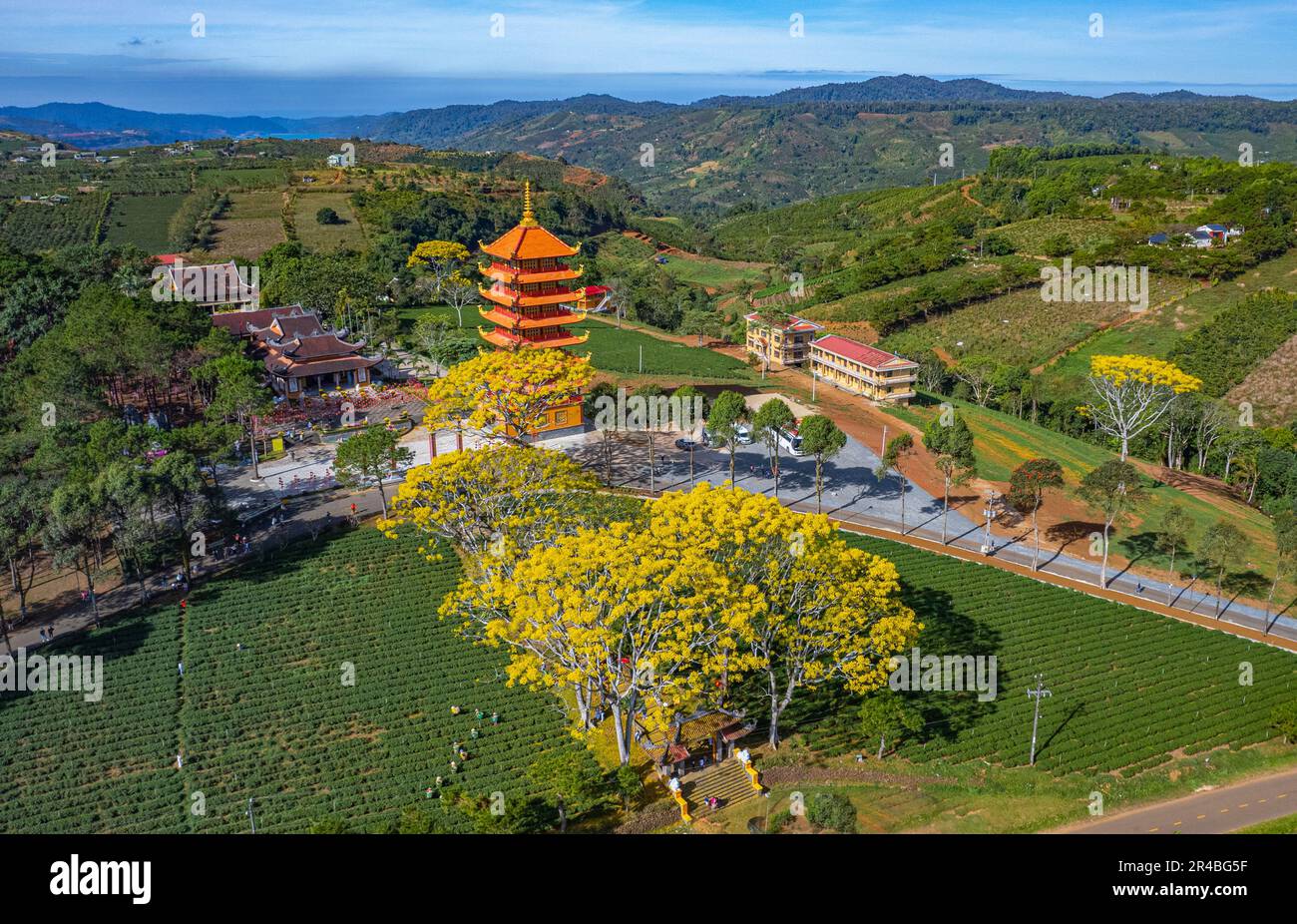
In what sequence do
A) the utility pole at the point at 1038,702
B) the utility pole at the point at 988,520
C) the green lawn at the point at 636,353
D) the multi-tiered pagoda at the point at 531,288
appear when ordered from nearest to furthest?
the utility pole at the point at 1038,702 → the utility pole at the point at 988,520 → the multi-tiered pagoda at the point at 531,288 → the green lawn at the point at 636,353

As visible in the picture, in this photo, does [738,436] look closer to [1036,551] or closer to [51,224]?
[1036,551]

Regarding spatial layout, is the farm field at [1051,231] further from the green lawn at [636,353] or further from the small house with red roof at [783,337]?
the green lawn at [636,353]

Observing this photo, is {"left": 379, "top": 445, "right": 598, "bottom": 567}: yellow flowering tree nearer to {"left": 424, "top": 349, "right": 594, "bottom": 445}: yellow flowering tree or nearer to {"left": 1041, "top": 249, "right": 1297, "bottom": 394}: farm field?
{"left": 424, "top": 349, "right": 594, "bottom": 445}: yellow flowering tree

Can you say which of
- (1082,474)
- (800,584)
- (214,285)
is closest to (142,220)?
(214,285)

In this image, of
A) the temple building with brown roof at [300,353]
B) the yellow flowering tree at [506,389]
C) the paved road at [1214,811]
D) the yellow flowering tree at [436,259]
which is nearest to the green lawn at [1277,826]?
the paved road at [1214,811]

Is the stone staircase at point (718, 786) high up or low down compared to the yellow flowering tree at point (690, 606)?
down

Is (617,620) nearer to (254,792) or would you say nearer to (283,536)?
Answer: (254,792)
